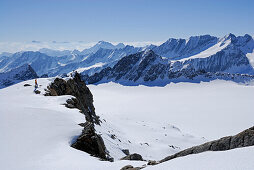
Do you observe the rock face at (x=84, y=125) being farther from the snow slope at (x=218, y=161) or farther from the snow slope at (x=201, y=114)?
the snow slope at (x=201, y=114)

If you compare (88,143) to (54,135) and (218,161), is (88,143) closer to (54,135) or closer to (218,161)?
(54,135)

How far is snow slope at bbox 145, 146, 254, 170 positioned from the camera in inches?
251

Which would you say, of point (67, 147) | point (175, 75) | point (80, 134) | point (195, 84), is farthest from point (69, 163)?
point (175, 75)

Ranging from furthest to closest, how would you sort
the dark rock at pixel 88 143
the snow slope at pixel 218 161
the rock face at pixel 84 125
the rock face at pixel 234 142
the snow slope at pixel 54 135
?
the rock face at pixel 84 125 → the dark rock at pixel 88 143 → the snow slope at pixel 54 135 → the rock face at pixel 234 142 → the snow slope at pixel 218 161

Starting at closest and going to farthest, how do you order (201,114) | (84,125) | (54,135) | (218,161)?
(218,161), (54,135), (84,125), (201,114)

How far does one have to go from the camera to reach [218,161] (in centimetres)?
696

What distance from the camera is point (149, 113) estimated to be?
80812mm

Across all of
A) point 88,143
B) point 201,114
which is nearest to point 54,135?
point 88,143

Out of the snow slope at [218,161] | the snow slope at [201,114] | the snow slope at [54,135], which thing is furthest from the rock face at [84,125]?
the snow slope at [201,114]

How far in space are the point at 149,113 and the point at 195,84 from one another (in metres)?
93.0

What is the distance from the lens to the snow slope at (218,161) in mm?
6386

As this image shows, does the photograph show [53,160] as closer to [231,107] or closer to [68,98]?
[68,98]

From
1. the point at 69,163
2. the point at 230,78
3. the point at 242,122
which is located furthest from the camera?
the point at 230,78

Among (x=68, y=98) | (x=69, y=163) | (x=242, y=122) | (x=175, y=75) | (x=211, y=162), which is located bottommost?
(x=242, y=122)
